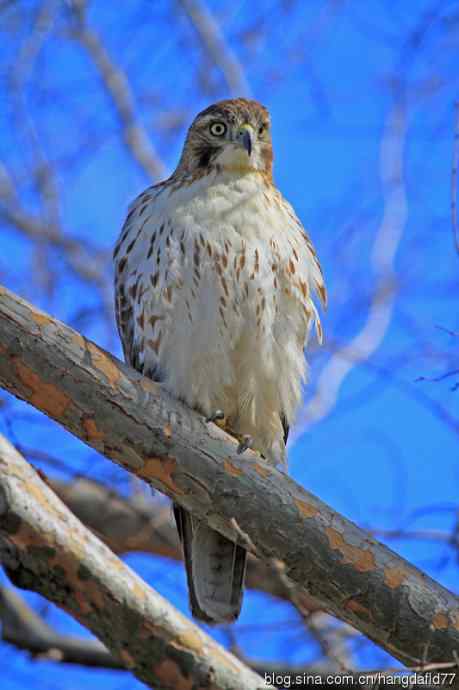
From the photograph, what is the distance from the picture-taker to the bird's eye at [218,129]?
4492 mm

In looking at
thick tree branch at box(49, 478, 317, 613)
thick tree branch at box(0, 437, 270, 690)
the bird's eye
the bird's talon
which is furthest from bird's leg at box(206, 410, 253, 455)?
thick tree branch at box(49, 478, 317, 613)

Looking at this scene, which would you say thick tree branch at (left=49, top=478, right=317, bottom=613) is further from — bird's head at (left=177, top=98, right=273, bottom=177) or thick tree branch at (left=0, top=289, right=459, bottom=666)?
thick tree branch at (left=0, top=289, right=459, bottom=666)

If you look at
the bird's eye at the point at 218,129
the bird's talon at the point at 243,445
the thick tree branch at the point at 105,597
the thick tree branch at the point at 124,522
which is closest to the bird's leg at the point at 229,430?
the bird's talon at the point at 243,445

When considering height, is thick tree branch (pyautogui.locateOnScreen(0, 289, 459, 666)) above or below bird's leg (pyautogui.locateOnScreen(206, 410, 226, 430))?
below

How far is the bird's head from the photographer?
4.33m

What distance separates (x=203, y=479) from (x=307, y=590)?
45 cm

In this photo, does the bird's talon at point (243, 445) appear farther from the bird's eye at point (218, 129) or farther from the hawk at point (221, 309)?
the bird's eye at point (218, 129)

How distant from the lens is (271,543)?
326 cm

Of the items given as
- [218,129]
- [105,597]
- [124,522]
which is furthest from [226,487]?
[124,522]

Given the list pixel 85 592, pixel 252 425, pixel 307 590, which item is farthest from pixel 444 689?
pixel 252 425

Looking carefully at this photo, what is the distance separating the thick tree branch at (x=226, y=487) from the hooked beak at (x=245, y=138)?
131 cm

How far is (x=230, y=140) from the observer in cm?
442

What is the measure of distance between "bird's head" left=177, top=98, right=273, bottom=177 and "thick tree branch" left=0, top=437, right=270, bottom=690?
6.98ft

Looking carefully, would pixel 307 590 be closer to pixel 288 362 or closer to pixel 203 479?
pixel 203 479
